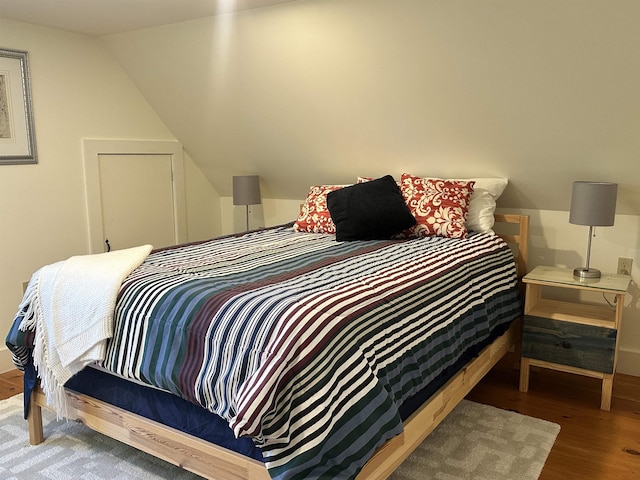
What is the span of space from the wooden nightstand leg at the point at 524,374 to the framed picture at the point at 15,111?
9.95 ft

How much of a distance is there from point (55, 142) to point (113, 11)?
932mm

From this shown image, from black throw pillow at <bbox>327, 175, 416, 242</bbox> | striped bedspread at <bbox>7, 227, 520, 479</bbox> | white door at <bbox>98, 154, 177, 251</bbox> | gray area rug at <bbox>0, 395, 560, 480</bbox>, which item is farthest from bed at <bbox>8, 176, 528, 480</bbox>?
white door at <bbox>98, 154, 177, 251</bbox>

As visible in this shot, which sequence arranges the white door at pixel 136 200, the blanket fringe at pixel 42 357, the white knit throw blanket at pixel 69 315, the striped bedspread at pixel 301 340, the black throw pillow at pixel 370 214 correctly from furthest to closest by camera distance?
the white door at pixel 136 200
the black throw pillow at pixel 370 214
the blanket fringe at pixel 42 357
the white knit throw blanket at pixel 69 315
the striped bedspread at pixel 301 340

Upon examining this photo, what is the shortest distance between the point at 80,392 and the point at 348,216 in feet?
5.23

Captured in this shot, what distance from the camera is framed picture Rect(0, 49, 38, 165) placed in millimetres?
3109

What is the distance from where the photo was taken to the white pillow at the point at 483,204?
3129mm

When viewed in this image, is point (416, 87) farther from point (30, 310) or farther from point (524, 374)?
point (30, 310)

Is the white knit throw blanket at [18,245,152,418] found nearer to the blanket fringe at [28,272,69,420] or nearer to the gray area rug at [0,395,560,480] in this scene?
the blanket fringe at [28,272,69,420]

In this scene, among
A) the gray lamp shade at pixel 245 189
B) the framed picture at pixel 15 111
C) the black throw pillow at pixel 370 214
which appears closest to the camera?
the black throw pillow at pixel 370 214

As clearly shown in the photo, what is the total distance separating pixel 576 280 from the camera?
9.01ft

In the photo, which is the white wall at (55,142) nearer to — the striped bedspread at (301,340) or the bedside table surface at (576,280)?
the striped bedspread at (301,340)

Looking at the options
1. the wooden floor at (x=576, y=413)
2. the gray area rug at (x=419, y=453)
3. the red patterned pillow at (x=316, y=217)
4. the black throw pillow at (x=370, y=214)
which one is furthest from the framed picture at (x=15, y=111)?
the black throw pillow at (x=370, y=214)

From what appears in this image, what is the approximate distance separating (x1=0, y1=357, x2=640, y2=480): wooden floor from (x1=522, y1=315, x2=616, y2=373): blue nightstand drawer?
207 mm

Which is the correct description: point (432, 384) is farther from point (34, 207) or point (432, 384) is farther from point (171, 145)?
point (171, 145)
